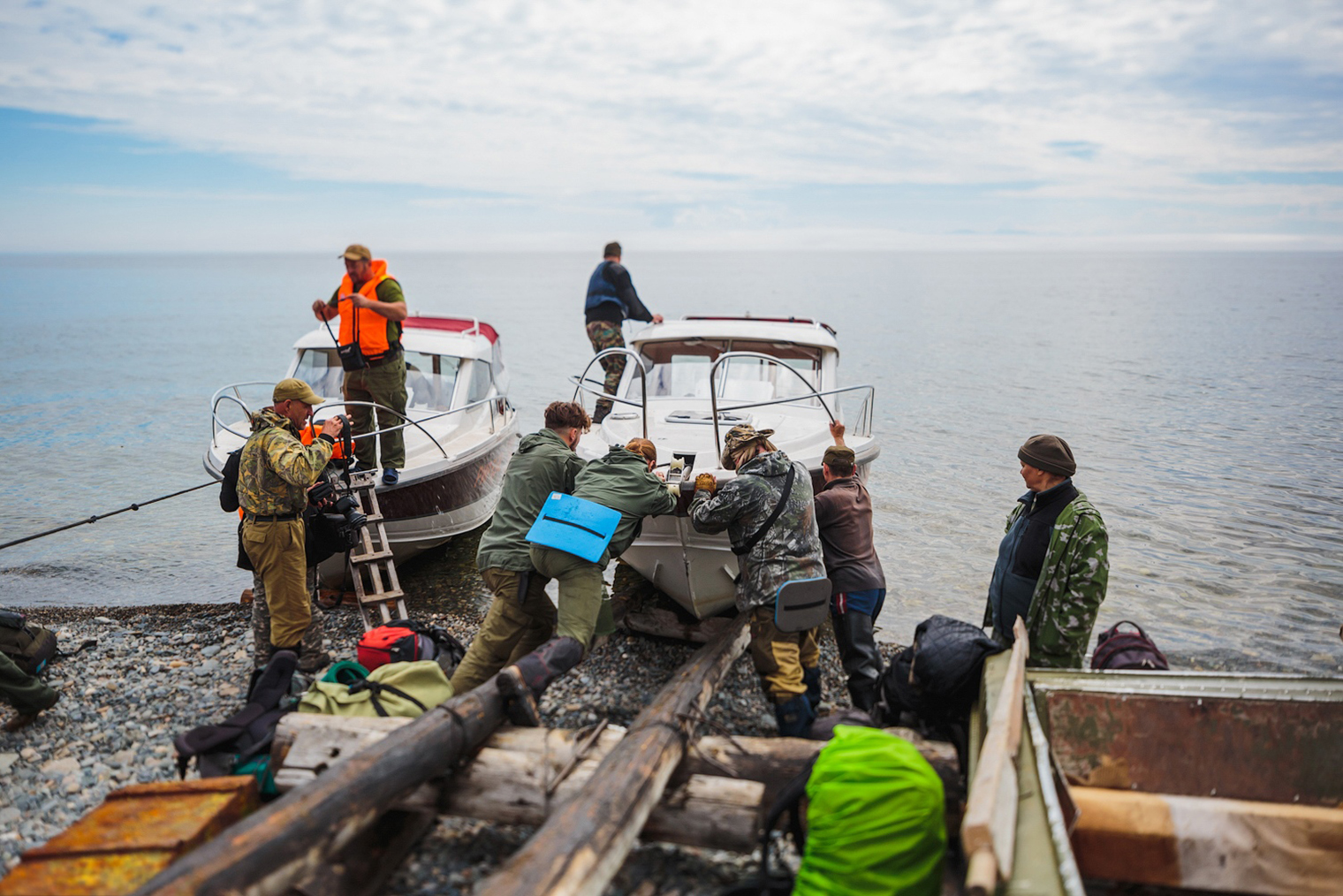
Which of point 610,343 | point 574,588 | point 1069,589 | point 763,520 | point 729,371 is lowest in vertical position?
point 574,588

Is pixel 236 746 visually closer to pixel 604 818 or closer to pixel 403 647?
pixel 403 647

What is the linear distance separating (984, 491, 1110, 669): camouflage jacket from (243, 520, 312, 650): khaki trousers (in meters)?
4.85

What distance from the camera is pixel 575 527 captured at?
198 inches

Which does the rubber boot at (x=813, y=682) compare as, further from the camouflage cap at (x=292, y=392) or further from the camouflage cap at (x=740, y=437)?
the camouflage cap at (x=292, y=392)

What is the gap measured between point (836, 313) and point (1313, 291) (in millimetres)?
57780

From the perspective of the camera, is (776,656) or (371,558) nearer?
(776,656)

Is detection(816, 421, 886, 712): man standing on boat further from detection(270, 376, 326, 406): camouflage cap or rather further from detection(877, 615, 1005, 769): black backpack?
detection(270, 376, 326, 406): camouflage cap

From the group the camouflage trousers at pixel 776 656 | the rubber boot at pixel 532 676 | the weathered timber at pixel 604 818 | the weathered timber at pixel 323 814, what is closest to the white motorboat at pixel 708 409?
the camouflage trousers at pixel 776 656

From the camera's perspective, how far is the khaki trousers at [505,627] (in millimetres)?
5242

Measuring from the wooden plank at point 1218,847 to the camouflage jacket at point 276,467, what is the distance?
16.1ft

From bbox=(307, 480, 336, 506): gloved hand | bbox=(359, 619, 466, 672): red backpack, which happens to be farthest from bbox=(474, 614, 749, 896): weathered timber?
bbox=(307, 480, 336, 506): gloved hand

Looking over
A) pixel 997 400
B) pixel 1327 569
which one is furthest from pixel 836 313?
pixel 1327 569

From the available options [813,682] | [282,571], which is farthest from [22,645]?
[813,682]

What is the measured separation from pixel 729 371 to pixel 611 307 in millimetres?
2403
